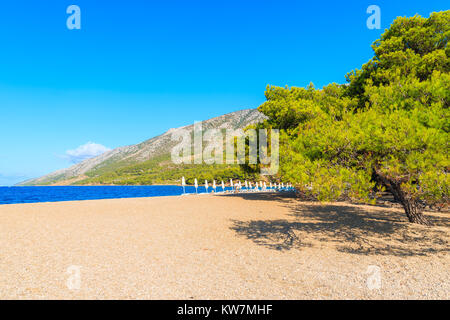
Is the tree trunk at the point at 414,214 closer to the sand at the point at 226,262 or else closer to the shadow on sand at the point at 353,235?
the shadow on sand at the point at 353,235

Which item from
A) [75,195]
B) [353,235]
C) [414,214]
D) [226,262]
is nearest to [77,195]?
[75,195]

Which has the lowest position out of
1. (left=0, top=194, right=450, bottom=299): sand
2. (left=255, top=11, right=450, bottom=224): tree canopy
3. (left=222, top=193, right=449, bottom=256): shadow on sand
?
(left=222, top=193, right=449, bottom=256): shadow on sand

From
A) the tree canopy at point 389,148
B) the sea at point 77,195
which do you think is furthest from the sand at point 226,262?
the sea at point 77,195

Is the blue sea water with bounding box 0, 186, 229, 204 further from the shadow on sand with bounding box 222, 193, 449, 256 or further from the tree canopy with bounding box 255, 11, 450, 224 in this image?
the tree canopy with bounding box 255, 11, 450, 224

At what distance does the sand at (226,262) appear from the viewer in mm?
5695

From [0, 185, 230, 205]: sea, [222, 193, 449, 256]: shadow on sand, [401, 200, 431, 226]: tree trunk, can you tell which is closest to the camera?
[222, 193, 449, 256]: shadow on sand

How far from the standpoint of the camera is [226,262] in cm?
782

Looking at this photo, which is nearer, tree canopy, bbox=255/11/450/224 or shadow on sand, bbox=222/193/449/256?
tree canopy, bbox=255/11/450/224

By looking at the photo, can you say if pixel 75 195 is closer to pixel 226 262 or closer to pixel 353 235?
pixel 226 262

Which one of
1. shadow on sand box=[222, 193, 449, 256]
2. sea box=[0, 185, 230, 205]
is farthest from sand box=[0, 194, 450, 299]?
sea box=[0, 185, 230, 205]

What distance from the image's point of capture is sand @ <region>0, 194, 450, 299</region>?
5.70 metres

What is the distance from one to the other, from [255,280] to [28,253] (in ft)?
25.9
